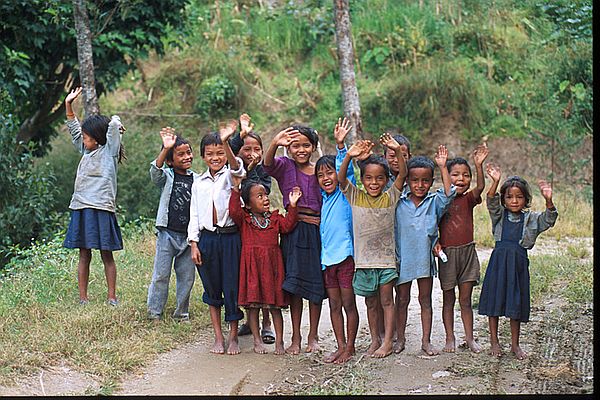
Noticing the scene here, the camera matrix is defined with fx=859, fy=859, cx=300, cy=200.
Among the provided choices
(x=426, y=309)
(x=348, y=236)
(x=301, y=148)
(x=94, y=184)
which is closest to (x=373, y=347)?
(x=426, y=309)

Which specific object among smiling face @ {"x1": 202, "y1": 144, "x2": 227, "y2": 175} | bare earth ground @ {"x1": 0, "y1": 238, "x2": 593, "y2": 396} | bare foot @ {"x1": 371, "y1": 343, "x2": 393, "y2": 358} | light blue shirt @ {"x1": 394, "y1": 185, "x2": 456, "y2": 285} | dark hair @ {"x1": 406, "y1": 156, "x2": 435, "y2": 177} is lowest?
bare earth ground @ {"x1": 0, "y1": 238, "x2": 593, "y2": 396}

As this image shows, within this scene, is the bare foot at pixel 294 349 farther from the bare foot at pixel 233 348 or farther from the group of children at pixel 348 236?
the bare foot at pixel 233 348

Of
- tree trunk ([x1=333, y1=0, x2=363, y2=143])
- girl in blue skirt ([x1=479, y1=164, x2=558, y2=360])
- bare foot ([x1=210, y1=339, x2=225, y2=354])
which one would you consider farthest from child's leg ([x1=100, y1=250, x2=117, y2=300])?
tree trunk ([x1=333, y1=0, x2=363, y2=143])

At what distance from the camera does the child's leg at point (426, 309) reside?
5.36 m

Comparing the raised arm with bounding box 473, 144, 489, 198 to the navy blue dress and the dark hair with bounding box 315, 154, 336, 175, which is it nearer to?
the navy blue dress

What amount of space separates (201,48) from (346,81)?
4.62 metres

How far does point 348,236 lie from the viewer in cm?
527

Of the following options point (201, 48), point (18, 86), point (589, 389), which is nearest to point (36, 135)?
point (18, 86)

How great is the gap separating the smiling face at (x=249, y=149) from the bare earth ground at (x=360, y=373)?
1247 mm

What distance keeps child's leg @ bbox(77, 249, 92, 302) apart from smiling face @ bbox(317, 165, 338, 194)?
6.64ft

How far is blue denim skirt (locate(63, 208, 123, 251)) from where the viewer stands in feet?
20.3

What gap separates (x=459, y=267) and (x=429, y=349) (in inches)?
21.7

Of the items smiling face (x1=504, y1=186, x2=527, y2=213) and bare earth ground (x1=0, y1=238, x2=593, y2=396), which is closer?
bare earth ground (x1=0, y1=238, x2=593, y2=396)

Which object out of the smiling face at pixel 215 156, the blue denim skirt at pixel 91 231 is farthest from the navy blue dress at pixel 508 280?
the blue denim skirt at pixel 91 231
